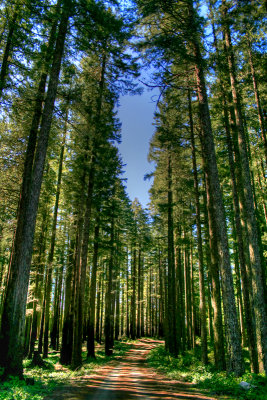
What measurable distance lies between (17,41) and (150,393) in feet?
43.6

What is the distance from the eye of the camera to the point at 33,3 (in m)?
8.39

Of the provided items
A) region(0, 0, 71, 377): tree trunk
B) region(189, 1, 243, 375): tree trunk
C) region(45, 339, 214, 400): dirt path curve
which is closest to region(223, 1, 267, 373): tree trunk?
region(189, 1, 243, 375): tree trunk

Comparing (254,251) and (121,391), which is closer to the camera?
(121,391)

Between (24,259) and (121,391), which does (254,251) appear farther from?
(24,259)

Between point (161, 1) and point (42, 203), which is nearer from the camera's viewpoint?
point (161, 1)

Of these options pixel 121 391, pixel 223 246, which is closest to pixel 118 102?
pixel 223 246

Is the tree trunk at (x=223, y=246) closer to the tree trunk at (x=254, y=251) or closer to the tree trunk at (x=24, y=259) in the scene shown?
the tree trunk at (x=254, y=251)

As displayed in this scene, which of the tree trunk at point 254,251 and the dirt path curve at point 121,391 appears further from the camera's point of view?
the tree trunk at point 254,251

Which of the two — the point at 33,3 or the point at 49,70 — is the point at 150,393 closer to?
the point at 49,70

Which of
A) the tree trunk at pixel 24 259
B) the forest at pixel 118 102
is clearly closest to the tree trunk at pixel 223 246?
the forest at pixel 118 102

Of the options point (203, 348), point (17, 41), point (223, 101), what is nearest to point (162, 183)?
point (223, 101)

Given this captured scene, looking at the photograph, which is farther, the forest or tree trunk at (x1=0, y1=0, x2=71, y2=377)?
the forest

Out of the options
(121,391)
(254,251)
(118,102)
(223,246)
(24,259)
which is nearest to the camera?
(121,391)

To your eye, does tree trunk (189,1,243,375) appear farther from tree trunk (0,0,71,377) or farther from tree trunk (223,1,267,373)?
tree trunk (0,0,71,377)
